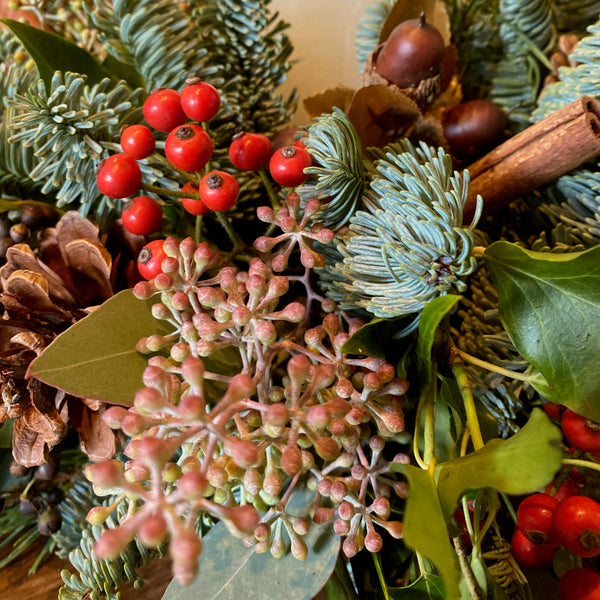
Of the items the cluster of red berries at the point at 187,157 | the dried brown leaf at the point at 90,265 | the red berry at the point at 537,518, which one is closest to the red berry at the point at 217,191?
the cluster of red berries at the point at 187,157

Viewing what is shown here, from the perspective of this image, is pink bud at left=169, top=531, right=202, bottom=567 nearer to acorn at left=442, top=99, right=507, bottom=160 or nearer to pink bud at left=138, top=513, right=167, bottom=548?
pink bud at left=138, top=513, right=167, bottom=548

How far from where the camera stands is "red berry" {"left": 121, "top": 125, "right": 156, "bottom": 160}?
16.7 inches

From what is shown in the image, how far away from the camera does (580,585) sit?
420 mm

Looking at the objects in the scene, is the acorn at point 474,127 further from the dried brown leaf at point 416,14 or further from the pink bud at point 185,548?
the pink bud at point 185,548

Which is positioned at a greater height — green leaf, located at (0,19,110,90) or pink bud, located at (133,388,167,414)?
green leaf, located at (0,19,110,90)

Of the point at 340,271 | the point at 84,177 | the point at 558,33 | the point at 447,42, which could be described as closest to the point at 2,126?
the point at 84,177

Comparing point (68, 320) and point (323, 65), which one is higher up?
point (323, 65)

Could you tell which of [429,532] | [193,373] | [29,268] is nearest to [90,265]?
[29,268]

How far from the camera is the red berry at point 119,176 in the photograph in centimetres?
42

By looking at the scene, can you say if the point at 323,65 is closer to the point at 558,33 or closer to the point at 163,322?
the point at 558,33

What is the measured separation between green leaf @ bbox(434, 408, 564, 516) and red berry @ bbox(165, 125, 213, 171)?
0.94 feet

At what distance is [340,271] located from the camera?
424 millimetres

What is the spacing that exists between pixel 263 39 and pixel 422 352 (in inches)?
14.9

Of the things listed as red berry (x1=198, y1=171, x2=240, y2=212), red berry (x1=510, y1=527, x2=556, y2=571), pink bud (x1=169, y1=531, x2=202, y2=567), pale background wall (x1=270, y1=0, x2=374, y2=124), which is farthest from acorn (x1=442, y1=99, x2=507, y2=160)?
pink bud (x1=169, y1=531, x2=202, y2=567)
